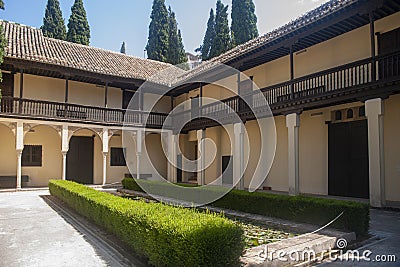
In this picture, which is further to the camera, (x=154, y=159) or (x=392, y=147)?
(x=154, y=159)

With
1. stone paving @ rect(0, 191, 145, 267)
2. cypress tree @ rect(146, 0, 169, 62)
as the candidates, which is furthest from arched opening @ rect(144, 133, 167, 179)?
stone paving @ rect(0, 191, 145, 267)

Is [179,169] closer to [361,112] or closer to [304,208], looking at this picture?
[361,112]

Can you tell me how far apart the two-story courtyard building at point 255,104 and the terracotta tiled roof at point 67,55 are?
3.8 inches

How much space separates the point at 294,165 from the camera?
11.8 meters

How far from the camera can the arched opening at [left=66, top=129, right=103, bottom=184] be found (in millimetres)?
19234

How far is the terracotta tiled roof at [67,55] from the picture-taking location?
15930 millimetres

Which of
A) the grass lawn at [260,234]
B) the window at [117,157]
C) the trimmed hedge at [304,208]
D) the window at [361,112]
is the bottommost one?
the grass lawn at [260,234]

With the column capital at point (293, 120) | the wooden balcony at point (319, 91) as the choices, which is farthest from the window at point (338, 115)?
the column capital at point (293, 120)

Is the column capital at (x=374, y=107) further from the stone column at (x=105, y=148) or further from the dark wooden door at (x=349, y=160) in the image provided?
the stone column at (x=105, y=148)

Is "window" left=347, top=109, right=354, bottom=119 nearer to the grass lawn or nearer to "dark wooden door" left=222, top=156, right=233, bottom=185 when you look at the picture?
the grass lawn

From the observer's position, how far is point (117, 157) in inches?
816

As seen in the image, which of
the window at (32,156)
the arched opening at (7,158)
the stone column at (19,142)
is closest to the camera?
the stone column at (19,142)
